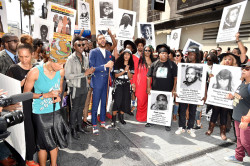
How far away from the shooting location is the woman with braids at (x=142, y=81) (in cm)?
486

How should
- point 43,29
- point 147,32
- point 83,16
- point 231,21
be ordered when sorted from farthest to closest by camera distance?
point 147,32 < point 83,16 < point 43,29 < point 231,21

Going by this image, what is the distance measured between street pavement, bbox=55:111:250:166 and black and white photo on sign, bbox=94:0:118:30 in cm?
292

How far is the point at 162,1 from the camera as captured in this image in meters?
14.1

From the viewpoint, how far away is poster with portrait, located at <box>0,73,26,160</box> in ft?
4.91

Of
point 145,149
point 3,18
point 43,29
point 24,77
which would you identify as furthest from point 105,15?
point 145,149

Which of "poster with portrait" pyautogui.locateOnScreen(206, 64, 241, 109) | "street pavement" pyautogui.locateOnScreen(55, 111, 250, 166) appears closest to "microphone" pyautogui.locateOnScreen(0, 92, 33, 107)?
"street pavement" pyautogui.locateOnScreen(55, 111, 250, 166)

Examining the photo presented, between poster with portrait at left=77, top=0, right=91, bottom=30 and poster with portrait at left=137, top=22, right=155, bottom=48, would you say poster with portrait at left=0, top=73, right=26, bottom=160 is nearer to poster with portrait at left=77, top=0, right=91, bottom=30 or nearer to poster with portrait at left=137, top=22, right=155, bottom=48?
poster with portrait at left=77, top=0, right=91, bottom=30

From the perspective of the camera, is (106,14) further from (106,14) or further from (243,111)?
(243,111)

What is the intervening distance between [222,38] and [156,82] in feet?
6.87

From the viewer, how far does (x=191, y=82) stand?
13.5ft

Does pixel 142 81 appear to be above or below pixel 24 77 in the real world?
below

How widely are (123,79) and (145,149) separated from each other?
184cm

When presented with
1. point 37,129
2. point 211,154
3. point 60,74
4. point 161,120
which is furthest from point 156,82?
point 37,129

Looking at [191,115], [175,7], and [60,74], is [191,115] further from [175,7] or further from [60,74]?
[175,7]
